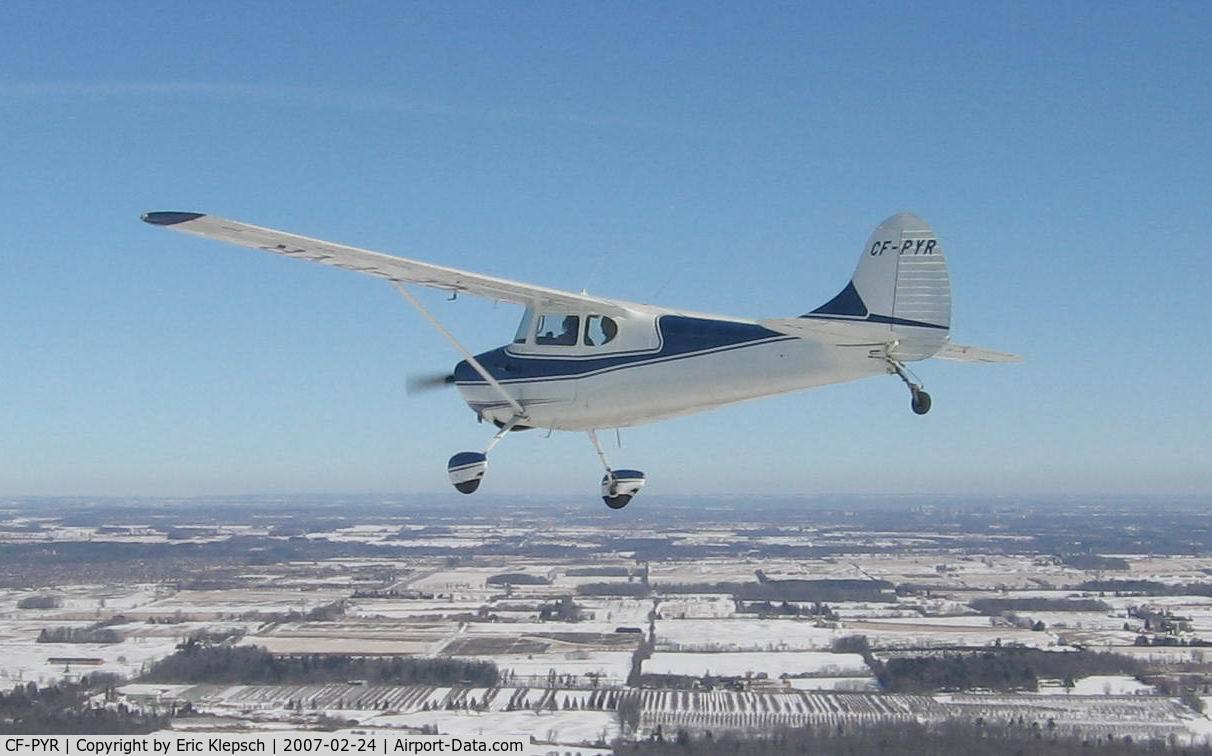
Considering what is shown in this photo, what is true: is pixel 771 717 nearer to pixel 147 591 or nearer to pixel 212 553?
pixel 147 591

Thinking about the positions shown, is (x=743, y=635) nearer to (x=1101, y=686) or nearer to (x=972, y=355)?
(x=1101, y=686)

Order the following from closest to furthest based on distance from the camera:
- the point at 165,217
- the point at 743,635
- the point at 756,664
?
the point at 165,217
the point at 756,664
the point at 743,635

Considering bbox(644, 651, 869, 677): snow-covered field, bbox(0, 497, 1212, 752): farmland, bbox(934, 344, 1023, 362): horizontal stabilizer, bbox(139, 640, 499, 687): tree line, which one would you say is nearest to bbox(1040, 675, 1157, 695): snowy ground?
bbox(0, 497, 1212, 752): farmland

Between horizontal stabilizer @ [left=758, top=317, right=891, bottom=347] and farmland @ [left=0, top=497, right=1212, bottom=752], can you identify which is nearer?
horizontal stabilizer @ [left=758, top=317, right=891, bottom=347]

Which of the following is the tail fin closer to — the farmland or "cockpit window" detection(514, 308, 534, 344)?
"cockpit window" detection(514, 308, 534, 344)

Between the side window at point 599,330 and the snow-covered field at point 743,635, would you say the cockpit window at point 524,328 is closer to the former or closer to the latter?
the side window at point 599,330
